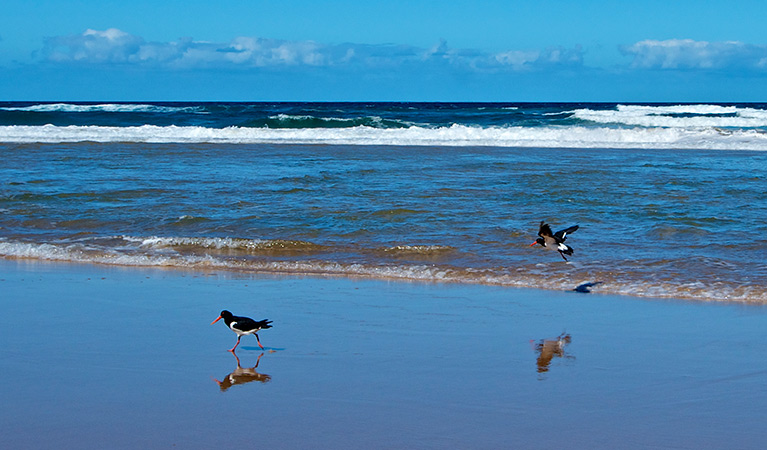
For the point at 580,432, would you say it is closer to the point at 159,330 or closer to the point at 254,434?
the point at 254,434

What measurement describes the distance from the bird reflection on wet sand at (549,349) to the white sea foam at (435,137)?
66.3ft

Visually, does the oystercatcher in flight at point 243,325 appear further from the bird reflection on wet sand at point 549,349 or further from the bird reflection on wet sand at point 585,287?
the bird reflection on wet sand at point 585,287

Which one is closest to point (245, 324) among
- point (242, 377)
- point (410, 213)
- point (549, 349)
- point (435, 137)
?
point (242, 377)

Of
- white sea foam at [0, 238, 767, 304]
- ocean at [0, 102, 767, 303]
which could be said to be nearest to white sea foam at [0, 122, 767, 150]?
ocean at [0, 102, 767, 303]

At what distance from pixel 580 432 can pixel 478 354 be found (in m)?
1.40

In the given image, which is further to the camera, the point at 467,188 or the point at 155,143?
the point at 155,143

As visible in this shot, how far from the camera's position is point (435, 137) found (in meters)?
30.7

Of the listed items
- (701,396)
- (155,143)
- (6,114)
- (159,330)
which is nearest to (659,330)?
(701,396)

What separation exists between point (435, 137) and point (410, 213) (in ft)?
64.9

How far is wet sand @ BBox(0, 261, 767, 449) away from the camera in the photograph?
3.98 m

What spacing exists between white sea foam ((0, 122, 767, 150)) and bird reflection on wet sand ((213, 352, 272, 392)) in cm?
2144

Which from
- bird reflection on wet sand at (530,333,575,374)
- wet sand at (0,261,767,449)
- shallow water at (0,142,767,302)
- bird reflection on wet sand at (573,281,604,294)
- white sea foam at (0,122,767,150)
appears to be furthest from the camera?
white sea foam at (0,122,767,150)

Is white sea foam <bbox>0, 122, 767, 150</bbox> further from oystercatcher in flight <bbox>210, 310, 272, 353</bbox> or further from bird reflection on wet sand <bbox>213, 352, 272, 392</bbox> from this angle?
bird reflection on wet sand <bbox>213, 352, 272, 392</bbox>

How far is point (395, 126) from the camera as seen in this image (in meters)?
38.9
